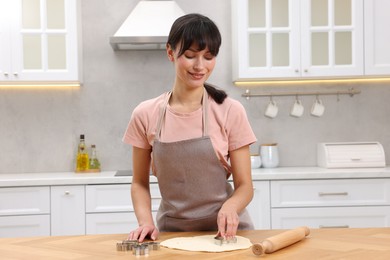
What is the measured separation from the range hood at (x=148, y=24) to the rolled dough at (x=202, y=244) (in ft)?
6.84

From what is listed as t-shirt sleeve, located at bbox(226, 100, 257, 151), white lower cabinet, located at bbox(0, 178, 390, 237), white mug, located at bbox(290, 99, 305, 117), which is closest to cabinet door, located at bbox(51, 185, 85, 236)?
white lower cabinet, located at bbox(0, 178, 390, 237)

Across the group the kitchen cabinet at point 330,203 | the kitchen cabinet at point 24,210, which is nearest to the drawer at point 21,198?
the kitchen cabinet at point 24,210

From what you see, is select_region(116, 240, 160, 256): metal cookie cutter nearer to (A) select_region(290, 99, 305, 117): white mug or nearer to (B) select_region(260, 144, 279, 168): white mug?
(B) select_region(260, 144, 279, 168): white mug

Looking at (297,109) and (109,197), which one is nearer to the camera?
(109,197)

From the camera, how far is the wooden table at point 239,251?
1.47 meters

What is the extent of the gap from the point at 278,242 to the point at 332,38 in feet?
8.43

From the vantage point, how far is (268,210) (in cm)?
353

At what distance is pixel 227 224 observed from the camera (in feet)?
5.34

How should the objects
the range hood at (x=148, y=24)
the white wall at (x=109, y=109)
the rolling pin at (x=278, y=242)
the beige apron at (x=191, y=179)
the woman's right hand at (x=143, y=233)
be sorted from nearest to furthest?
the rolling pin at (x=278, y=242) → the woman's right hand at (x=143, y=233) → the beige apron at (x=191, y=179) → the range hood at (x=148, y=24) → the white wall at (x=109, y=109)

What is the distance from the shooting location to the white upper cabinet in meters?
3.66

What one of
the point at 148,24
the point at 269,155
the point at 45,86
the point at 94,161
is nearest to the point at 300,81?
the point at 269,155

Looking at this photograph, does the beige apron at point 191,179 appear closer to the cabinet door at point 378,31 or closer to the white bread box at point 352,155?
the white bread box at point 352,155

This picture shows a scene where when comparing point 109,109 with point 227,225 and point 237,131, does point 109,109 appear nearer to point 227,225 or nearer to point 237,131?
point 237,131

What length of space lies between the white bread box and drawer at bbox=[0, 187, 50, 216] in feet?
5.86
